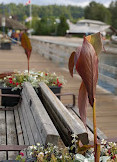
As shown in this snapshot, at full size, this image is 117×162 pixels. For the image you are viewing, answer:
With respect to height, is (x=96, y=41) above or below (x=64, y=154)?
above

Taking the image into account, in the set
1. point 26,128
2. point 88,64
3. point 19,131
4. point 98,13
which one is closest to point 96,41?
point 88,64

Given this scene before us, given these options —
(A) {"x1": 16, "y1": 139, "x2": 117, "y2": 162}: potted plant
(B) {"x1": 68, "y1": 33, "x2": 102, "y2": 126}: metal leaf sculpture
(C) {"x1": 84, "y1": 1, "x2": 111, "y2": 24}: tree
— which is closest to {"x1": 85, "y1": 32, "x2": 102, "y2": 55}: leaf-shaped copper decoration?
(B) {"x1": 68, "y1": 33, "x2": 102, "y2": 126}: metal leaf sculpture

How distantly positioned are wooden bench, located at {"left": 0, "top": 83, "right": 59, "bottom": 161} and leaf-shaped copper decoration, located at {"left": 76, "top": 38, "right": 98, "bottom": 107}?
0.70m

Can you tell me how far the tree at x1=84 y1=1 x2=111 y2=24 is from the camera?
8581 centimetres

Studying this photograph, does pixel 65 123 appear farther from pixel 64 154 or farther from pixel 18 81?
pixel 18 81

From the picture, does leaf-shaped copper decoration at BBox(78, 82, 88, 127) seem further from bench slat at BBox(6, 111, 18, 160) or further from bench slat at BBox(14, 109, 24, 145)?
bench slat at BBox(14, 109, 24, 145)

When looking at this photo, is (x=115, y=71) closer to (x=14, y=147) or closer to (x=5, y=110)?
(x=5, y=110)

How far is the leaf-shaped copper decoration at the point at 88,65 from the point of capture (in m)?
1.33

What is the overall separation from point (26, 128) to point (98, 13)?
295 feet

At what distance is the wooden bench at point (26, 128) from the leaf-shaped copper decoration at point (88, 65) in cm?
70

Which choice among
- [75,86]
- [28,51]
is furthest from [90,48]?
[75,86]

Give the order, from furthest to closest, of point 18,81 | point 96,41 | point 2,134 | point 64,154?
1. point 18,81
2. point 2,134
3. point 64,154
4. point 96,41

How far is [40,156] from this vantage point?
5.90 feet

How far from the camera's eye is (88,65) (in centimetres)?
134
